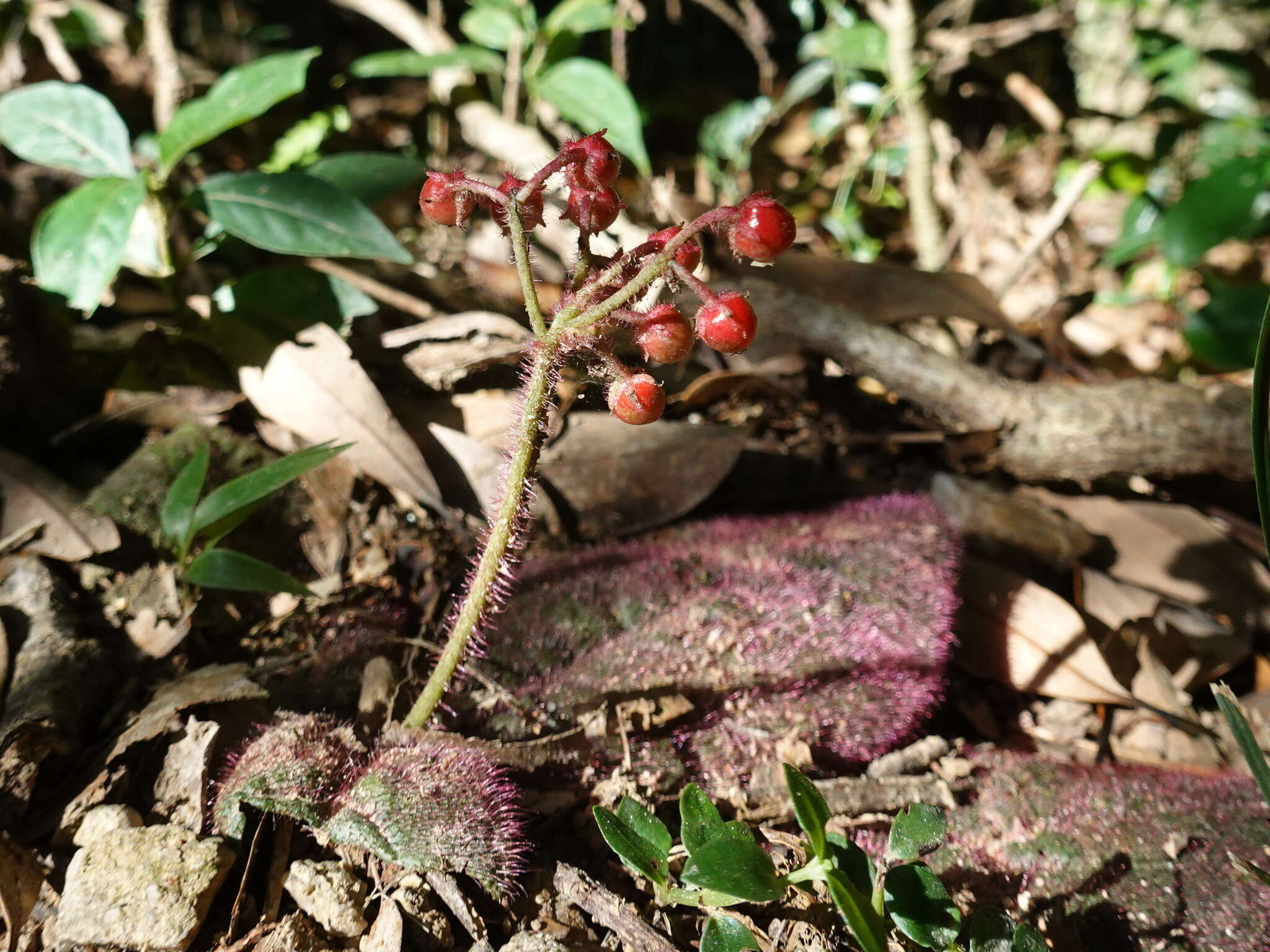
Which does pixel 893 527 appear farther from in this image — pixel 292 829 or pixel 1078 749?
pixel 292 829

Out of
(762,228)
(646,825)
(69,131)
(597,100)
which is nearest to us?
(762,228)

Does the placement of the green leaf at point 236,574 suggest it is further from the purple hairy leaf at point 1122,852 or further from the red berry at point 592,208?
the purple hairy leaf at point 1122,852

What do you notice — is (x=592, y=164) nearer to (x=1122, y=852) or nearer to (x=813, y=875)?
(x=813, y=875)

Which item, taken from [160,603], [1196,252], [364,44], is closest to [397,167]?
[160,603]

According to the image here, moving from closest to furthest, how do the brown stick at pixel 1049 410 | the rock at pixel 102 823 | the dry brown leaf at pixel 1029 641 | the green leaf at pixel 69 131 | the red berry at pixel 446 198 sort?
the red berry at pixel 446 198 < the rock at pixel 102 823 < the dry brown leaf at pixel 1029 641 < the green leaf at pixel 69 131 < the brown stick at pixel 1049 410

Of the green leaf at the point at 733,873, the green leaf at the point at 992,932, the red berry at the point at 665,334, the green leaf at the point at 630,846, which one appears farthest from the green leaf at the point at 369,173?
the green leaf at the point at 992,932

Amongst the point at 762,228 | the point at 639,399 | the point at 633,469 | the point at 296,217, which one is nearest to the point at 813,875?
the point at 639,399

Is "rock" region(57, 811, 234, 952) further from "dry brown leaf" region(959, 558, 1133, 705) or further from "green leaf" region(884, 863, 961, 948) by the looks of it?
"dry brown leaf" region(959, 558, 1133, 705)
